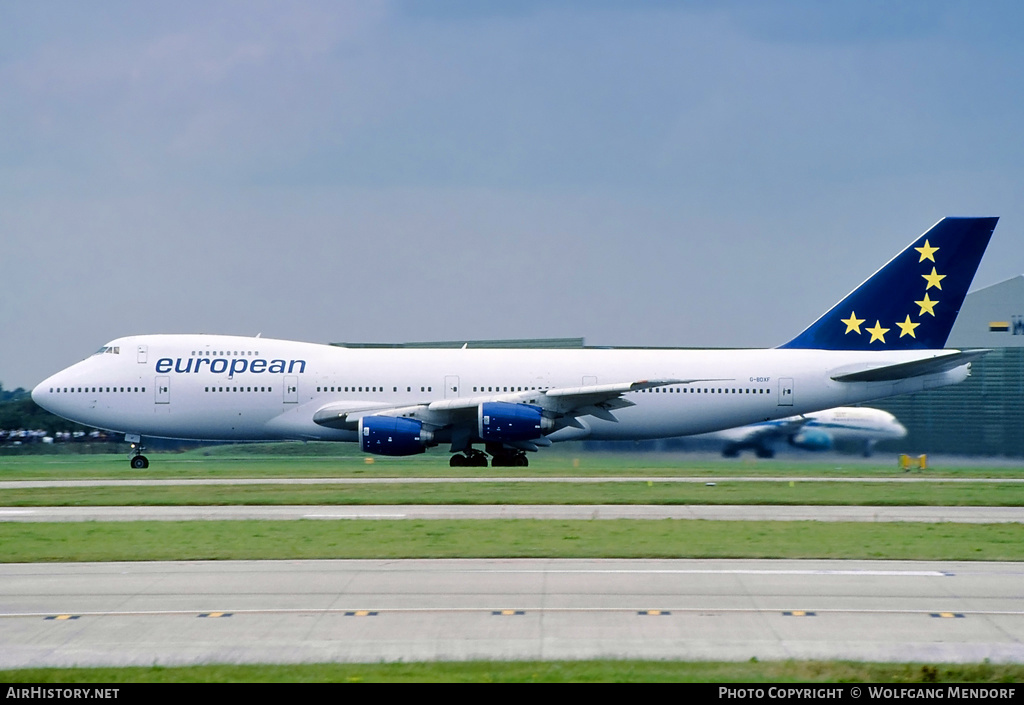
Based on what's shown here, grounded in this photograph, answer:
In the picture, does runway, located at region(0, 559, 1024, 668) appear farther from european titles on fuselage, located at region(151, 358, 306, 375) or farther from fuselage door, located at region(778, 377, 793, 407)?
fuselage door, located at region(778, 377, 793, 407)

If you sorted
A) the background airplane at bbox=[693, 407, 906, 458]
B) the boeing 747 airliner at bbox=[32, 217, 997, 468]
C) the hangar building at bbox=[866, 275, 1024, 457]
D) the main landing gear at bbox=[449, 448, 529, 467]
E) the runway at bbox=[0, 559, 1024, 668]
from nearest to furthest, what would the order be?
1. the runway at bbox=[0, 559, 1024, 668]
2. the main landing gear at bbox=[449, 448, 529, 467]
3. the boeing 747 airliner at bbox=[32, 217, 997, 468]
4. the background airplane at bbox=[693, 407, 906, 458]
5. the hangar building at bbox=[866, 275, 1024, 457]

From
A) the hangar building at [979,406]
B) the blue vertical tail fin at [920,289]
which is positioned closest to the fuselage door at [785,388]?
the blue vertical tail fin at [920,289]

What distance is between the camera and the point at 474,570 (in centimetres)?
1598

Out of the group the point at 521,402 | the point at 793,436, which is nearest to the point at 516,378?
the point at 521,402

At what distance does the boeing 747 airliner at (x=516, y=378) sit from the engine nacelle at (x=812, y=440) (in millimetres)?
2529

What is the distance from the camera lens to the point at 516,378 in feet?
131

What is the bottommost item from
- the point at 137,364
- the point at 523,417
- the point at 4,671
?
the point at 4,671

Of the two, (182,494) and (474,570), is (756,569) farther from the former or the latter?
(182,494)

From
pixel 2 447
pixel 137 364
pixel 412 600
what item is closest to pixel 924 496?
pixel 412 600

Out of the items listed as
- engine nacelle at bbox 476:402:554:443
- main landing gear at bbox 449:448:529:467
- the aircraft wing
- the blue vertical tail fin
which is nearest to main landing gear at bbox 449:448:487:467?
main landing gear at bbox 449:448:529:467

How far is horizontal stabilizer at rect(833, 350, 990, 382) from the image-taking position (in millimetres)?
37934

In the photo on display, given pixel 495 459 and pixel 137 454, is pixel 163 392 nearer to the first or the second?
pixel 137 454

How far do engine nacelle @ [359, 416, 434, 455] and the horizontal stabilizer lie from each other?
15.8 meters

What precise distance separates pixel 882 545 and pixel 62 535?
48.0ft
